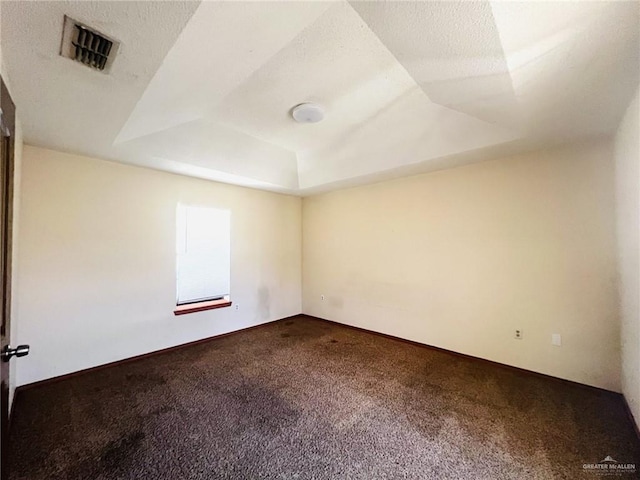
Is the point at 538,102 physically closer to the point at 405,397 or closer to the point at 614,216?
the point at 614,216

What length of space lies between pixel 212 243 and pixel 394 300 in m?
2.83

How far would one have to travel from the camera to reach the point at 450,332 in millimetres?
3369

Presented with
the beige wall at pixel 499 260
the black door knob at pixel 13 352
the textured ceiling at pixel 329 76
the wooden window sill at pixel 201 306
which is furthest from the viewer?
the wooden window sill at pixel 201 306

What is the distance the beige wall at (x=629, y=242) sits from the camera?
72.3 inches

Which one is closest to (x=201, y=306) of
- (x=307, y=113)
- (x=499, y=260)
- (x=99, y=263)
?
(x=99, y=263)

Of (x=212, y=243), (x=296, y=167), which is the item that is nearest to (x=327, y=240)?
(x=296, y=167)

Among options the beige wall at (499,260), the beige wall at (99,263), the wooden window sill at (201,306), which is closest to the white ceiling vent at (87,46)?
the beige wall at (99,263)

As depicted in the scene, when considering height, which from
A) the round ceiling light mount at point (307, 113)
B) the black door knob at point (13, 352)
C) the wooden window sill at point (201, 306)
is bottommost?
the wooden window sill at point (201, 306)

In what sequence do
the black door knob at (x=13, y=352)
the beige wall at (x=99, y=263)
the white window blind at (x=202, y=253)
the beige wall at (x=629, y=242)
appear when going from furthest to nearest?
the white window blind at (x=202, y=253) < the beige wall at (x=99, y=263) < the beige wall at (x=629, y=242) < the black door knob at (x=13, y=352)

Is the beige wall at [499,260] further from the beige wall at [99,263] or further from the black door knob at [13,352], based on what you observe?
the black door knob at [13,352]

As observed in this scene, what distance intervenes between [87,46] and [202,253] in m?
2.89

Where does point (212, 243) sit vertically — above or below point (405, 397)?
above

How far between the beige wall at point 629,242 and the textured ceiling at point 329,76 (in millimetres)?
202

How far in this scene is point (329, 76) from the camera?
216cm
